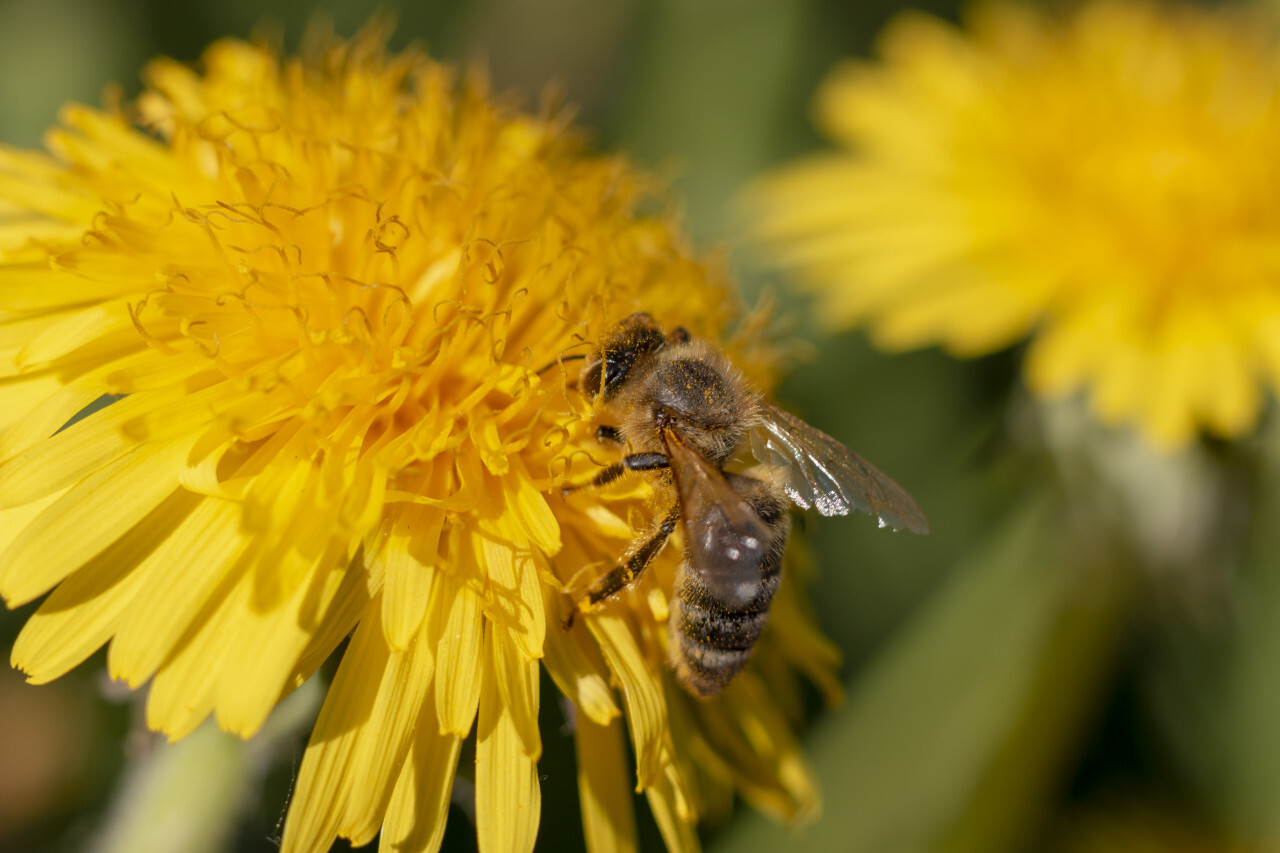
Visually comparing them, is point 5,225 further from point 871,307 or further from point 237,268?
point 871,307

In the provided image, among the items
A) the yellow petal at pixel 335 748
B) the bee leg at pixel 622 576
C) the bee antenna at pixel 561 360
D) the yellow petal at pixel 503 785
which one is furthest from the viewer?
the bee antenna at pixel 561 360

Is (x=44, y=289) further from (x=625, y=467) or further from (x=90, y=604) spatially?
(x=625, y=467)

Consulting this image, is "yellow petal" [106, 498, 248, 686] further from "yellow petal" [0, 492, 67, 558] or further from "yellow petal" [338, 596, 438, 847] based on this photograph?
"yellow petal" [338, 596, 438, 847]

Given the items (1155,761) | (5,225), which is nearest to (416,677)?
(5,225)

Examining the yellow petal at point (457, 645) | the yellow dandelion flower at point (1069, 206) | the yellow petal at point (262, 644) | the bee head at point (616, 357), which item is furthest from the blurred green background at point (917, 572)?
the yellow petal at point (262, 644)

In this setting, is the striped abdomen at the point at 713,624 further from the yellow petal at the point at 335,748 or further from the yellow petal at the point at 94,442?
the yellow petal at the point at 94,442

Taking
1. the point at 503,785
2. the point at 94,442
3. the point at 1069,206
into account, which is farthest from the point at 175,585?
the point at 1069,206

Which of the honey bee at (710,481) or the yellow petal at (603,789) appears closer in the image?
the honey bee at (710,481)
